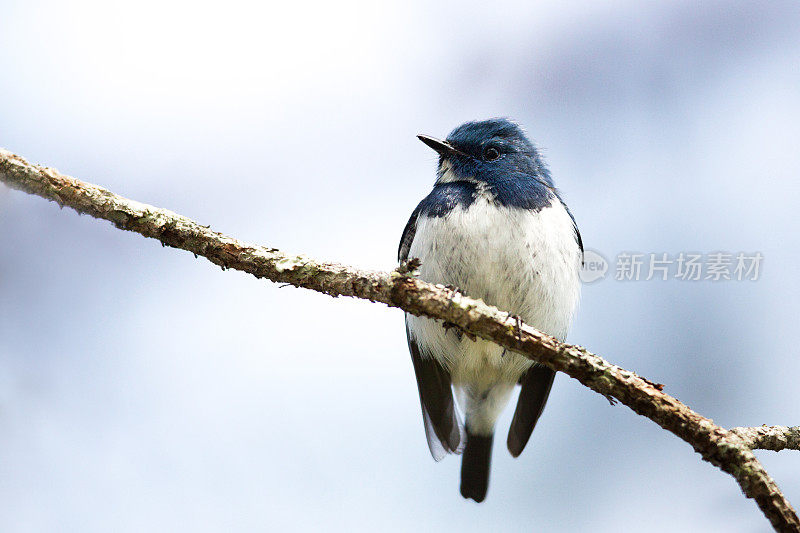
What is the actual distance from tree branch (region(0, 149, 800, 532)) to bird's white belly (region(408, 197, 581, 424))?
32.1 inches

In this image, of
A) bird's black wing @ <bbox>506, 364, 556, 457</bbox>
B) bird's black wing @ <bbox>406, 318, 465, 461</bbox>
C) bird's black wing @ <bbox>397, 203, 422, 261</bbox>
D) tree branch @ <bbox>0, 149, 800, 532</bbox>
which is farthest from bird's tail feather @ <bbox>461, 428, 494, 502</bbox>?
tree branch @ <bbox>0, 149, 800, 532</bbox>

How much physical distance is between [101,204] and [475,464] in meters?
2.15

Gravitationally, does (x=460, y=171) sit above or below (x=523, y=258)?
above

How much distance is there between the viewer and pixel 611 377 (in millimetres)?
1785

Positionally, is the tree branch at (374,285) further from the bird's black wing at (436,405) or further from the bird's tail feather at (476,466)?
the bird's tail feather at (476,466)

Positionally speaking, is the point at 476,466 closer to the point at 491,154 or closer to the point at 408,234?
the point at 408,234

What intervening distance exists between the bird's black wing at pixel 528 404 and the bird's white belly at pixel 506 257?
0.30 meters

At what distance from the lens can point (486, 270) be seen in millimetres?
2727

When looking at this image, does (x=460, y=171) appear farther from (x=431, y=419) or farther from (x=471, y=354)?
(x=431, y=419)

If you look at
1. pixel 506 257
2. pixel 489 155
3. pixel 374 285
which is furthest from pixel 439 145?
pixel 374 285

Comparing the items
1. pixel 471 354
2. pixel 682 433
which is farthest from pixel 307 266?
pixel 471 354

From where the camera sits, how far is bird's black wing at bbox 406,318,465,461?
10.2 feet

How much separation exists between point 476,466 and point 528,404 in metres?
0.42

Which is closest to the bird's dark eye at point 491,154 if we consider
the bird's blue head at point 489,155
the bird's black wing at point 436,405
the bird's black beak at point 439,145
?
the bird's blue head at point 489,155
